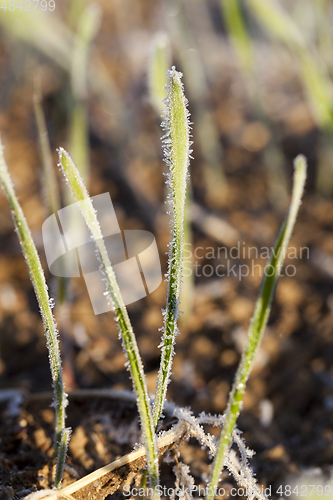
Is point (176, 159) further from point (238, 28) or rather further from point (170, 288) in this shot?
point (238, 28)

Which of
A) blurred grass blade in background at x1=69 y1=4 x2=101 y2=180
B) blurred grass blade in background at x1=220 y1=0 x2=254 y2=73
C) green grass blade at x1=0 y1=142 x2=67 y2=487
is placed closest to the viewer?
green grass blade at x1=0 y1=142 x2=67 y2=487

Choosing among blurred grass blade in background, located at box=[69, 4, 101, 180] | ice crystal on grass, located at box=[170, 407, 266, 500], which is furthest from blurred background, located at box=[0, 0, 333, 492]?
ice crystal on grass, located at box=[170, 407, 266, 500]

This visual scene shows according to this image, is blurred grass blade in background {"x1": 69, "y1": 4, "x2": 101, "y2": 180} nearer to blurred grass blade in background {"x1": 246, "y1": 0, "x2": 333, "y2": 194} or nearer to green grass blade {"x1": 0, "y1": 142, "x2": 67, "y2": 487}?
blurred grass blade in background {"x1": 246, "y1": 0, "x2": 333, "y2": 194}

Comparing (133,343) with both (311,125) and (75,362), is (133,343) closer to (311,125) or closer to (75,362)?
(75,362)

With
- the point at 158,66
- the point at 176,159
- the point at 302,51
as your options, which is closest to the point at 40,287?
the point at 176,159

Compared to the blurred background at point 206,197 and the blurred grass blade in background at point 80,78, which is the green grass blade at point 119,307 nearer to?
the blurred background at point 206,197
